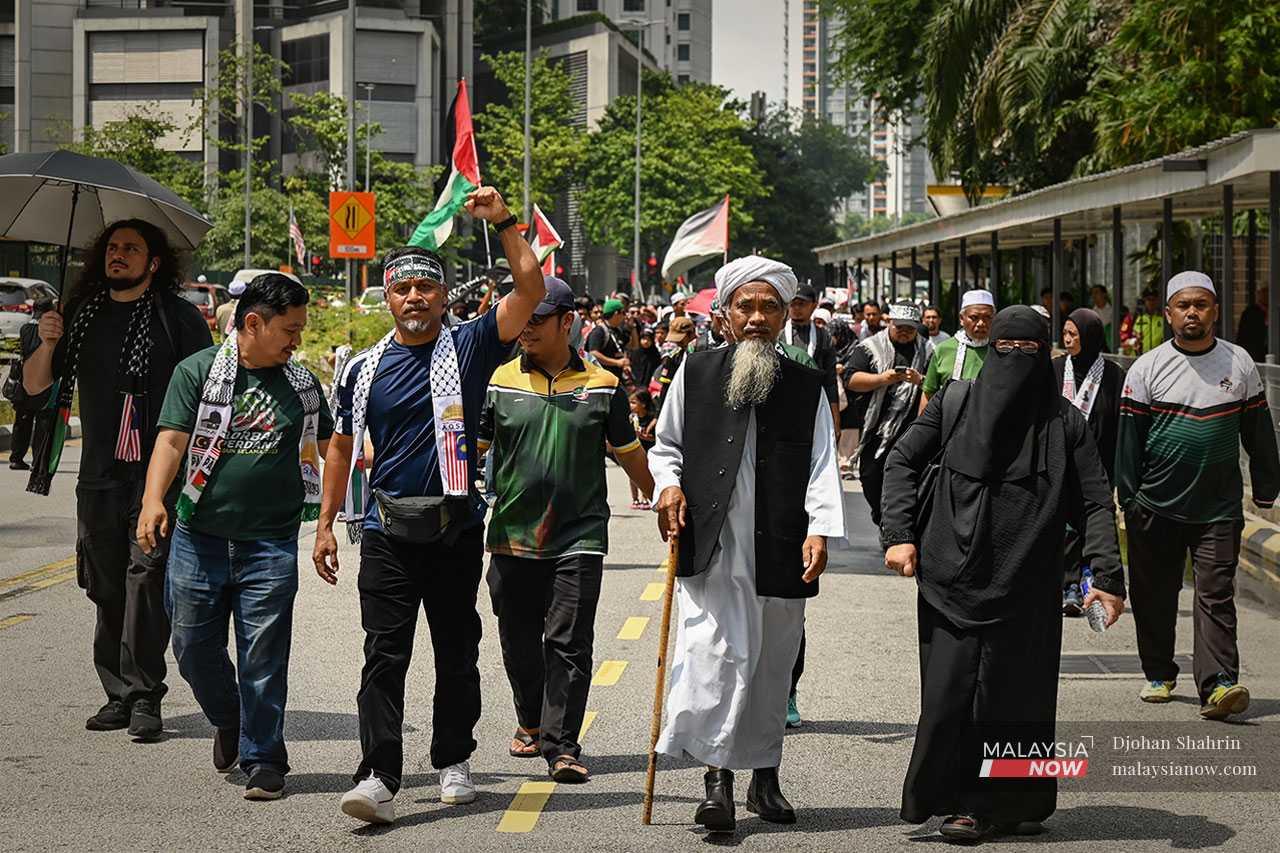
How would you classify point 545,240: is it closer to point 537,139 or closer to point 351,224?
point 351,224

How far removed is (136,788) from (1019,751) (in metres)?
3.07

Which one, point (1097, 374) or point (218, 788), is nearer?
point (218, 788)

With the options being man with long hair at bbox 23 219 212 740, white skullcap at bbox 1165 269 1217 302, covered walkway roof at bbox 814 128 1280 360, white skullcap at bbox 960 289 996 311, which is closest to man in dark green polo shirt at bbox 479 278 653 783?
man with long hair at bbox 23 219 212 740

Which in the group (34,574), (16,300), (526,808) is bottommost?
(526,808)

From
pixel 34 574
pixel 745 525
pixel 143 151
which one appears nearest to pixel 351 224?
pixel 34 574

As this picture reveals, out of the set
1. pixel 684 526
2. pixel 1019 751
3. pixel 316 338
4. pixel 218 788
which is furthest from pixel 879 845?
pixel 316 338

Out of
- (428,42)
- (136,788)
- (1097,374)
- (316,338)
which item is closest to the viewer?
(136,788)

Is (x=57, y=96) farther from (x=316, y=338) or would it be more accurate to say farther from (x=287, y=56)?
(x=316, y=338)

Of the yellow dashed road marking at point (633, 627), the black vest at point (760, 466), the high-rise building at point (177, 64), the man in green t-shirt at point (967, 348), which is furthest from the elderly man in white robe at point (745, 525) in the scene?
the high-rise building at point (177, 64)

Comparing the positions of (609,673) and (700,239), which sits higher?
(700,239)

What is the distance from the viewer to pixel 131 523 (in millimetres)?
7891

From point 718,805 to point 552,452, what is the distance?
1.69 metres

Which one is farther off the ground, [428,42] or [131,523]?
[428,42]

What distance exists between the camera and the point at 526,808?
6617 mm
